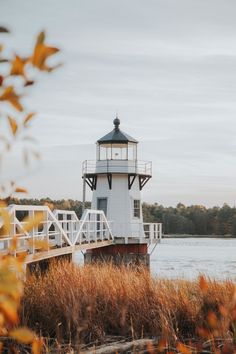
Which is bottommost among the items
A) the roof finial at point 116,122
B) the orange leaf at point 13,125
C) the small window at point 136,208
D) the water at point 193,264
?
the water at point 193,264

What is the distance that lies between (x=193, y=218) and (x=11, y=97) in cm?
10771

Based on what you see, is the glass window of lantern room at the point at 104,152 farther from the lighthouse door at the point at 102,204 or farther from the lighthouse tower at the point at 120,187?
the lighthouse door at the point at 102,204

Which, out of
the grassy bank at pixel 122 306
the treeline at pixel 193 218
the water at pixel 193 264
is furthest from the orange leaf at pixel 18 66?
the treeline at pixel 193 218

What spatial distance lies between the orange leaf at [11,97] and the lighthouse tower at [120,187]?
2644 cm

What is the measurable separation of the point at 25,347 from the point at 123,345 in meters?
1.14

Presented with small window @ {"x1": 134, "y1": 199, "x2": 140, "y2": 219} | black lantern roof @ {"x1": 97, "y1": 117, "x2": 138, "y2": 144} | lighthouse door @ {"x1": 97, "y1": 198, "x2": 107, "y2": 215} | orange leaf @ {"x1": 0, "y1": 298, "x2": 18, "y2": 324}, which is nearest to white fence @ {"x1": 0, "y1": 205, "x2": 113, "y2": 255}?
orange leaf @ {"x1": 0, "y1": 298, "x2": 18, "y2": 324}

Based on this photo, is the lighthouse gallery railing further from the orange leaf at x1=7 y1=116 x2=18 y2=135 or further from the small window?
the orange leaf at x1=7 y1=116 x2=18 y2=135

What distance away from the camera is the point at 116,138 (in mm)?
28844

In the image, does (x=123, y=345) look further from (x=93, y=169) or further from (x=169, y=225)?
(x=169, y=225)

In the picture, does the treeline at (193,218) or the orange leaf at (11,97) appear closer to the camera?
the orange leaf at (11,97)

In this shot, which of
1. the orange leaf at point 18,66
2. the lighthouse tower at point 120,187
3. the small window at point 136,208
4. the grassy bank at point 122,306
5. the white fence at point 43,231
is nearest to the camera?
the orange leaf at point 18,66

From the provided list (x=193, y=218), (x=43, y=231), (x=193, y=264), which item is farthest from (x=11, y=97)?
(x=193, y=218)

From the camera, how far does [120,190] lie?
94.1ft

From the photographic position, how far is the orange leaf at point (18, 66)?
3.72ft
